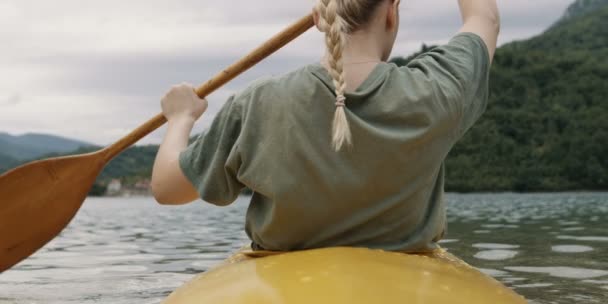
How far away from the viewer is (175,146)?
2250 mm

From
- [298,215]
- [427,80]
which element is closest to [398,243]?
[298,215]

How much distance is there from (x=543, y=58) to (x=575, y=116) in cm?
976

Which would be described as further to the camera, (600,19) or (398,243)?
(600,19)

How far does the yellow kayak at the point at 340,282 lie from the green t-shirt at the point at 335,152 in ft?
0.31

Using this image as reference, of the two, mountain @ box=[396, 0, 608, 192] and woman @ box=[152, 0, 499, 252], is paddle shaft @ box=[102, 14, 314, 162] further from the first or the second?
mountain @ box=[396, 0, 608, 192]

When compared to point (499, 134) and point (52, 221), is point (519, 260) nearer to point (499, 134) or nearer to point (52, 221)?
point (52, 221)

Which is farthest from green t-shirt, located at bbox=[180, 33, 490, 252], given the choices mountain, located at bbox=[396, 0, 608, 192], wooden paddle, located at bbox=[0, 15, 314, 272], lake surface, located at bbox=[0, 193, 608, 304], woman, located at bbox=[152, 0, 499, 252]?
mountain, located at bbox=[396, 0, 608, 192]

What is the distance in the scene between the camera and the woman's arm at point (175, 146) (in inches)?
85.5

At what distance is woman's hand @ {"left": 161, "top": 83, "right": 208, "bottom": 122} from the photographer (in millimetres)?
2438

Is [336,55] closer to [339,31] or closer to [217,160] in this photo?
[339,31]

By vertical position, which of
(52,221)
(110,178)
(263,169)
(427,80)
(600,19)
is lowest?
(110,178)

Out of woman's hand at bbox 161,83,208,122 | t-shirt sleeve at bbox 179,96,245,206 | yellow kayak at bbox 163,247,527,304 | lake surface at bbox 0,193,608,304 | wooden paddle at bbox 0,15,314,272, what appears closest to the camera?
yellow kayak at bbox 163,247,527,304

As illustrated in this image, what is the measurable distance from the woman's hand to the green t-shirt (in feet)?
1.07

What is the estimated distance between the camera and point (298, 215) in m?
1.99
